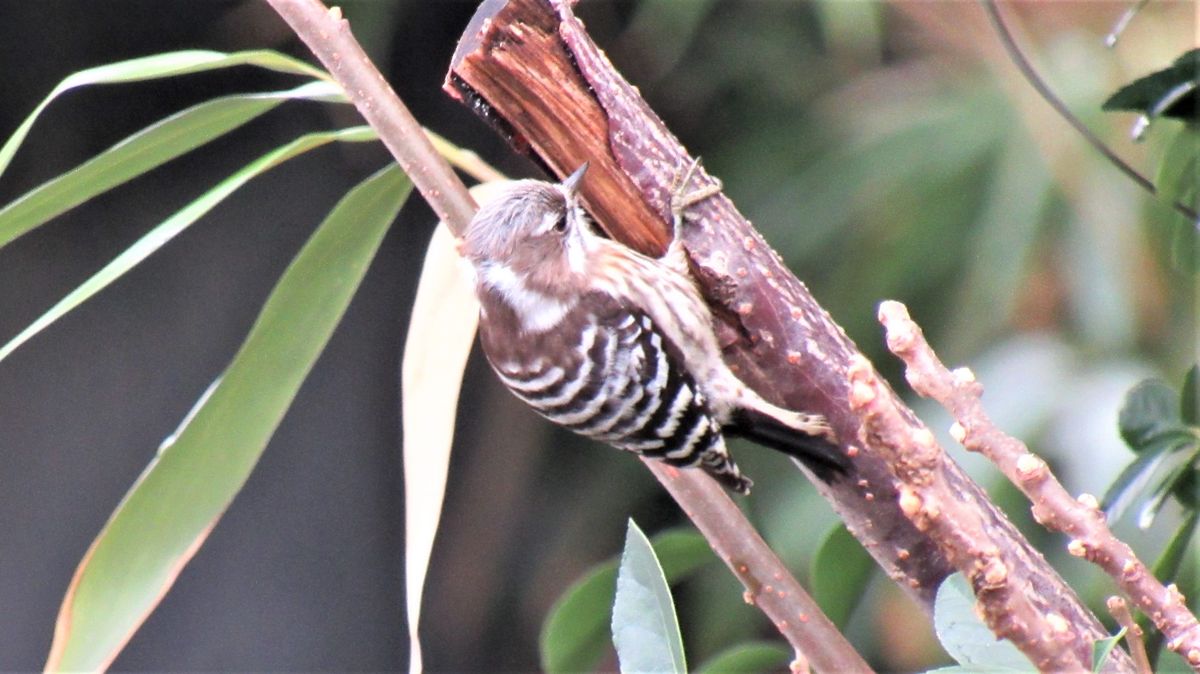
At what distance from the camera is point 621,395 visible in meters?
1.36

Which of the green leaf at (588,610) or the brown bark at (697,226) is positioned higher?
the brown bark at (697,226)

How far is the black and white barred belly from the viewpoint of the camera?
1309 millimetres

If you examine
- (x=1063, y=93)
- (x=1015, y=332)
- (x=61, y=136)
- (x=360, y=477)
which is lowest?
(x=1015, y=332)

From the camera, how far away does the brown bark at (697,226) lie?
997mm

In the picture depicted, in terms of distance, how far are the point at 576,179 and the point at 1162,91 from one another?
53 cm

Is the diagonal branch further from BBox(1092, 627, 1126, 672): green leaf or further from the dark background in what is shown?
the dark background

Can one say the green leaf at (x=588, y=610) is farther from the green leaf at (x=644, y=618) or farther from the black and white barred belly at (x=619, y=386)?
the green leaf at (x=644, y=618)

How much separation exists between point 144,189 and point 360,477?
862mm

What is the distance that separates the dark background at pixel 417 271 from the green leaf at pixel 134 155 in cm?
162

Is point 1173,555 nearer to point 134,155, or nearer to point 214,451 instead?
point 214,451

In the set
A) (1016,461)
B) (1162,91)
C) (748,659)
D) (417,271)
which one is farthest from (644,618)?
(417,271)

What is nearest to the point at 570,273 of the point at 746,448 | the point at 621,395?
the point at 621,395

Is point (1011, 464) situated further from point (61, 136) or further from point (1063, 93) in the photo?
point (61, 136)

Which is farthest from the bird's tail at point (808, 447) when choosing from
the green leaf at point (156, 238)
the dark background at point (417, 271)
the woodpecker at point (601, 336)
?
the dark background at point (417, 271)
